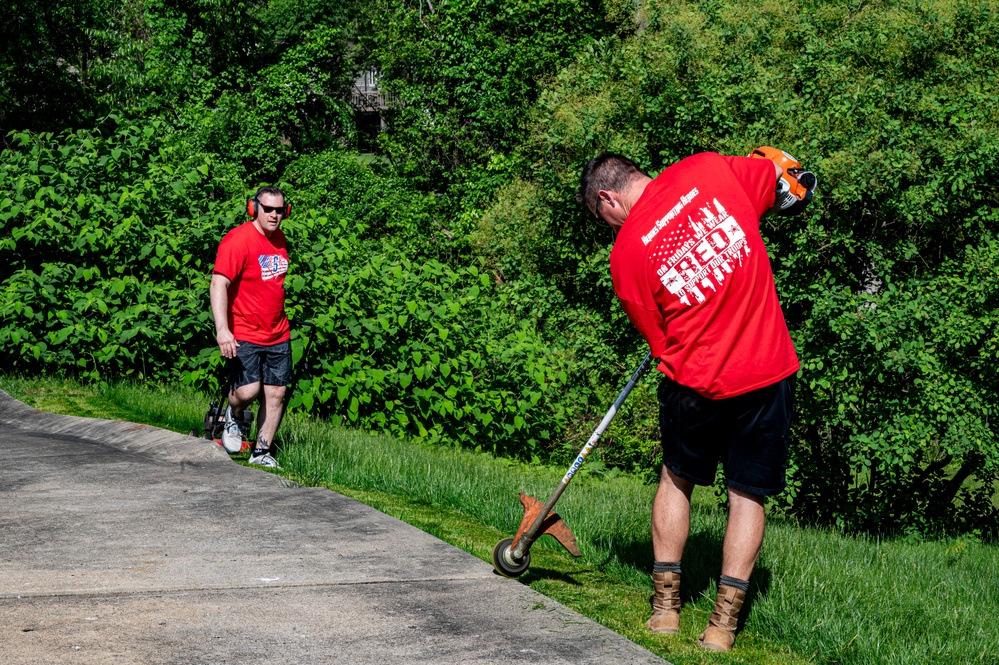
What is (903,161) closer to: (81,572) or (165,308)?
(165,308)

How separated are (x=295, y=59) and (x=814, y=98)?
2383 cm

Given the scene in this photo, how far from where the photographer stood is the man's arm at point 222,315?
21.6ft

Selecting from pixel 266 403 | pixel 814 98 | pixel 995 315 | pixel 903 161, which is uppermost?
pixel 814 98

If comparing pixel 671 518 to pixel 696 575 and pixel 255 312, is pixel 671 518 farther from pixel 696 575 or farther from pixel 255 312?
pixel 255 312

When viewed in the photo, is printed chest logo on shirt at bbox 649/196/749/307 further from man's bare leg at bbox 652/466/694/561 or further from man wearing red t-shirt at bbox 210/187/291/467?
man wearing red t-shirt at bbox 210/187/291/467

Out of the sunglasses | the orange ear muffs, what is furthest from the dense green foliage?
the orange ear muffs

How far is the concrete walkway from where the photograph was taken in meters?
3.42

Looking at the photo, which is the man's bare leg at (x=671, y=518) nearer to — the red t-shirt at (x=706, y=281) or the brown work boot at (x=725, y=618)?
the brown work boot at (x=725, y=618)

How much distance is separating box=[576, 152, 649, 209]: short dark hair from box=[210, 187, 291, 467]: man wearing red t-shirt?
124 inches

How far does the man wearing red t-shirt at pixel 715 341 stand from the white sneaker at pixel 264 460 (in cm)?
309

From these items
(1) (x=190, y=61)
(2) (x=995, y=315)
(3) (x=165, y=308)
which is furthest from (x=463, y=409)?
(1) (x=190, y=61)

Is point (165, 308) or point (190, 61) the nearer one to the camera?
point (165, 308)

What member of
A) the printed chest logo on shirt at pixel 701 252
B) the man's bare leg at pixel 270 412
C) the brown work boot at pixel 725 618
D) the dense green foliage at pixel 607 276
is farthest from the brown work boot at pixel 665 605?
the dense green foliage at pixel 607 276

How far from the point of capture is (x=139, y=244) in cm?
1052
